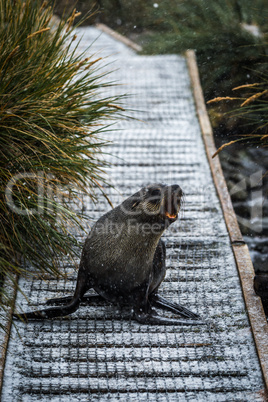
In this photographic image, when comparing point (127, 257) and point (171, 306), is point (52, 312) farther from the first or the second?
point (171, 306)

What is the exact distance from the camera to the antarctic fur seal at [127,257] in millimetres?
2773

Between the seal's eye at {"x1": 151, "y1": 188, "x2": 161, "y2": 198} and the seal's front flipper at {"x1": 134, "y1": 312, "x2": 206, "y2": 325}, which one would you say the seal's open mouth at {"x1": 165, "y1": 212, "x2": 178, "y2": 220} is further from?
the seal's front flipper at {"x1": 134, "y1": 312, "x2": 206, "y2": 325}

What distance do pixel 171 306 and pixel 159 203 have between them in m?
0.64

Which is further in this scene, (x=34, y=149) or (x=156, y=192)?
(x=34, y=149)

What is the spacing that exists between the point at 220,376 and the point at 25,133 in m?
1.63

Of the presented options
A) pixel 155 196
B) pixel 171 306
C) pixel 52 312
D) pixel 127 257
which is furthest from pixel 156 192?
pixel 52 312

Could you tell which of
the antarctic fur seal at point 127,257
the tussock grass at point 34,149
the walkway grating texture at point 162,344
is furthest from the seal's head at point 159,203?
the walkway grating texture at point 162,344

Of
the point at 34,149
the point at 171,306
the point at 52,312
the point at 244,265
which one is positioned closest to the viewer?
the point at 52,312

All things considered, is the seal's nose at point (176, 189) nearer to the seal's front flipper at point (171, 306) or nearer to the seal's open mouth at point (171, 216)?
the seal's open mouth at point (171, 216)

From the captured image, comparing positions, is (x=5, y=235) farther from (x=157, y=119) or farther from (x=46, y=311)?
(x=157, y=119)

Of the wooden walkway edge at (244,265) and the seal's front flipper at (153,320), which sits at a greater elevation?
the wooden walkway edge at (244,265)

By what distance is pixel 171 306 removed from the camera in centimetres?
299

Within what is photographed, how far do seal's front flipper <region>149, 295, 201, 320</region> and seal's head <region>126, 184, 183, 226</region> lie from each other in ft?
1.68

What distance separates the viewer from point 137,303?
286cm
